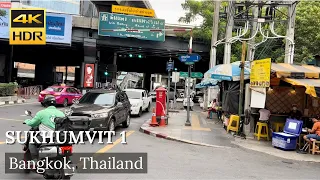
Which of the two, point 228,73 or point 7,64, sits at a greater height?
point 7,64

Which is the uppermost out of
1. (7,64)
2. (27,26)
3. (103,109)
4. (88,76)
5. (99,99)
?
(27,26)

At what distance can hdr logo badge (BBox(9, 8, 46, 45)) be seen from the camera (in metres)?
26.5

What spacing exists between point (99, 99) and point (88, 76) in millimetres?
21033

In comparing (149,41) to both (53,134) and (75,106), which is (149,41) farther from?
(53,134)

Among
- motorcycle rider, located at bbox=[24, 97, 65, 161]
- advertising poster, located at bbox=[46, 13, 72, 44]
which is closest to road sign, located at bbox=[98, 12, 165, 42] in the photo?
advertising poster, located at bbox=[46, 13, 72, 44]

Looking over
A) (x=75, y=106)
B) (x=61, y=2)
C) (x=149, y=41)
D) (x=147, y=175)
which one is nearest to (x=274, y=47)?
(x=149, y=41)

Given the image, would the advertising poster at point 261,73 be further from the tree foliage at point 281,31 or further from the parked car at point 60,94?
the parked car at point 60,94

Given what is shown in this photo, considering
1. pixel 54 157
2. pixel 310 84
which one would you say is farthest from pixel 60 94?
pixel 54 157

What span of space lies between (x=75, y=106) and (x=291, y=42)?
13.5 m

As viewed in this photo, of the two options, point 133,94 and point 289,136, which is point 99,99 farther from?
point 133,94

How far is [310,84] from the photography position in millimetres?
11047

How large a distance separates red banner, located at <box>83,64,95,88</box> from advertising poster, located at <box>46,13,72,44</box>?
3807 mm

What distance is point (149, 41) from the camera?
33.4 meters

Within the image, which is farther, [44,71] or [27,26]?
[44,71]
